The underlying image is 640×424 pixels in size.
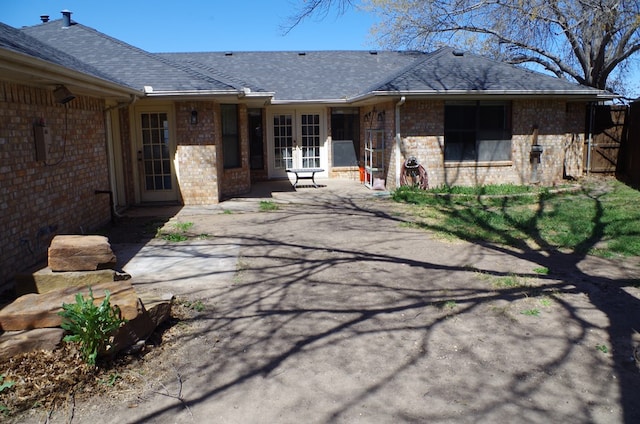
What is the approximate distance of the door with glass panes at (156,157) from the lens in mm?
12320

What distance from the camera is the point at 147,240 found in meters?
8.73

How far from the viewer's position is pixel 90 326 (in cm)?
403

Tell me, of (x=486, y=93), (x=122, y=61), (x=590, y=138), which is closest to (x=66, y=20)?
(x=122, y=61)

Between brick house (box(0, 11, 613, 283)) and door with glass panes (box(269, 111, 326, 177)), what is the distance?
3 centimetres

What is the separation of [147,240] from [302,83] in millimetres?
10778

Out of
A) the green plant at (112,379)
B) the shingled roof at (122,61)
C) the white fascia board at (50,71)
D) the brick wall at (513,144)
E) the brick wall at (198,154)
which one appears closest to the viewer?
the green plant at (112,379)

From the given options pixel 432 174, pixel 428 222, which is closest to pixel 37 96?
pixel 428 222

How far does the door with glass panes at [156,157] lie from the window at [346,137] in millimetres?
6713

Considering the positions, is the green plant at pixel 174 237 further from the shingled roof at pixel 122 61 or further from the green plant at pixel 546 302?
the green plant at pixel 546 302

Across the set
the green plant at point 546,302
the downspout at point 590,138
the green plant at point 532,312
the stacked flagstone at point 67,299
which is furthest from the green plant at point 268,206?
the downspout at point 590,138

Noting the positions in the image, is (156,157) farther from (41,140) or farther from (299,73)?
(299,73)

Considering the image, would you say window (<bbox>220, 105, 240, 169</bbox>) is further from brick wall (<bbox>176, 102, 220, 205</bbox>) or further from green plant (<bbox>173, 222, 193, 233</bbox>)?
green plant (<bbox>173, 222, 193, 233</bbox>)

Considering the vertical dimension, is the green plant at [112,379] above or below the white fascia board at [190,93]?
below

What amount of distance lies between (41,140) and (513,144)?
451 inches
